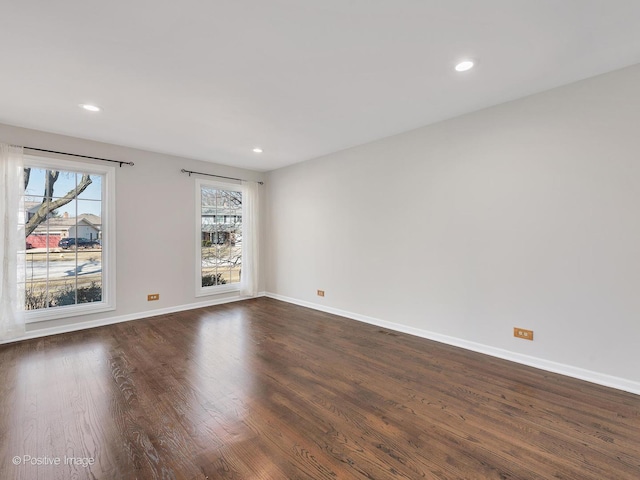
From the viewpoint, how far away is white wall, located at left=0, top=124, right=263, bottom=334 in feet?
13.7

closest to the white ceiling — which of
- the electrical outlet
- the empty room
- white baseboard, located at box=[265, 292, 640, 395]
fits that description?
the empty room

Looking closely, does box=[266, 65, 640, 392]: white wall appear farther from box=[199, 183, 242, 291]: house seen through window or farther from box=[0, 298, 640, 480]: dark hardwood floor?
box=[199, 183, 242, 291]: house seen through window

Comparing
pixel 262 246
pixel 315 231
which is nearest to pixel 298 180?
pixel 315 231

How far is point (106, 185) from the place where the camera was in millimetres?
4172

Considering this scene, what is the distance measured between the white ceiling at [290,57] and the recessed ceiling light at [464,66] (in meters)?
0.05

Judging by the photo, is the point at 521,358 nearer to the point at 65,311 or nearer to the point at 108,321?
the point at 108,321

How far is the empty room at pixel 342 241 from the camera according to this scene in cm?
175

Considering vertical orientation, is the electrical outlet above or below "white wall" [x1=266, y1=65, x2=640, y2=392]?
below

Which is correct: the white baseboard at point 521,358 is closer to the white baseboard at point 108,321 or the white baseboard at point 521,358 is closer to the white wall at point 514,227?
the white wall at point 514,227

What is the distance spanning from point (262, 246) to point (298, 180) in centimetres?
165

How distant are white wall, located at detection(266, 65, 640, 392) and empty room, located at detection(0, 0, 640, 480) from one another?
20 mm

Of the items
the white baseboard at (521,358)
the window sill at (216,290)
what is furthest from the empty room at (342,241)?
the window sill at (216,290)

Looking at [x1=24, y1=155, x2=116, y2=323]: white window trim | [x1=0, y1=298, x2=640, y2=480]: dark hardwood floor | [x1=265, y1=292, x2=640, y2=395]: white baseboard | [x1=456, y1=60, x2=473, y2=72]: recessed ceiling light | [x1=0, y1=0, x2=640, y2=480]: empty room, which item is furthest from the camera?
[x1=24, y1=155, x2=116, y2=323]: white window trim

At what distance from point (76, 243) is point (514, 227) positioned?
5485mm
